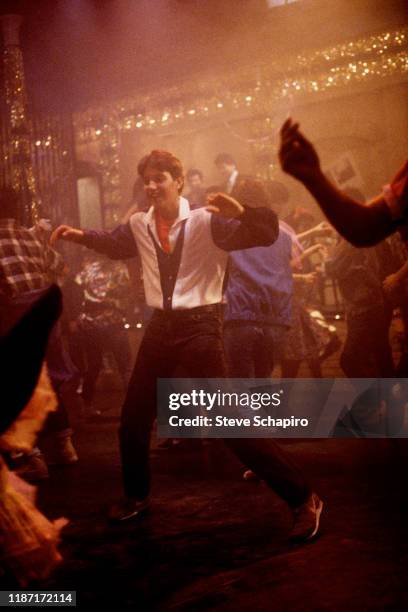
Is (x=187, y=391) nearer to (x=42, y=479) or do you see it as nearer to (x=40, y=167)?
(x=42, y=479)

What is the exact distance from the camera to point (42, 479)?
18.2 feet

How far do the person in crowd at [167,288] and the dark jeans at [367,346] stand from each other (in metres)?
2.29

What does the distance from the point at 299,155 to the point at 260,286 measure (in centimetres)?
366

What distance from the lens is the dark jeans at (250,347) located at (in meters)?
5.81

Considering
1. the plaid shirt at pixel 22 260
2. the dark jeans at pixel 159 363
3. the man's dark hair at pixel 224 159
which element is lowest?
the dark jeans at pixel 159 363

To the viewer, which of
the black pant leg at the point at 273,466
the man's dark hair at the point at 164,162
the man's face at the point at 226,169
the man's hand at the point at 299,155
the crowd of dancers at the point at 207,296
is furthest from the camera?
the man's face at the point at 226,169

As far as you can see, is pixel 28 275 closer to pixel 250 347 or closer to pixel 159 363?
pixel 250 347

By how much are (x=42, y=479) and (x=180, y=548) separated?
201 cm

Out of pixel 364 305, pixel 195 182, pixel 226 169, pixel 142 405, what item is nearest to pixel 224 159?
pixel 226 169

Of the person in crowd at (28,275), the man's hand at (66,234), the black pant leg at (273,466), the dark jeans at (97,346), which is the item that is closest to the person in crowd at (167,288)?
the man's hand at (66,234)

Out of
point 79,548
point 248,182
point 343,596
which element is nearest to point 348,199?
point 343,596

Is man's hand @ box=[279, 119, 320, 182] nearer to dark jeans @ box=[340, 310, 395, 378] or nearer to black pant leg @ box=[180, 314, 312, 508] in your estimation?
black pant leg @ box=[180, 314, 312, 508]

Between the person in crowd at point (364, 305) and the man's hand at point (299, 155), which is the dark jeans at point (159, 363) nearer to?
the man's hand at point (299, 155)

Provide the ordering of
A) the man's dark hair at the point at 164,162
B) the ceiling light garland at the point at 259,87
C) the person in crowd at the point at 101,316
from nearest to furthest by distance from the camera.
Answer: the man's dark hair at the point at 164,162, the person in crowd at the point at 101,316, the ceiling light garland at the point at 259,87
